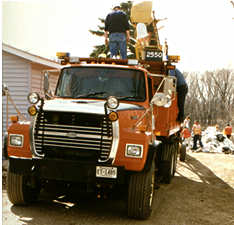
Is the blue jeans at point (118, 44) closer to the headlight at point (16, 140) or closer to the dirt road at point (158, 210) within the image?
the dirt road at point (158, 210)

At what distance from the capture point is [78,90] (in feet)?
19.5

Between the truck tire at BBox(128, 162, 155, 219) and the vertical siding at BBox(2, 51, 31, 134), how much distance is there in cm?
867

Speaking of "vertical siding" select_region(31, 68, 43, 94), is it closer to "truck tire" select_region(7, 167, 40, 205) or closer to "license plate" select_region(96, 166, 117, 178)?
"truck tire" select_region(7, 167, 40, 205)

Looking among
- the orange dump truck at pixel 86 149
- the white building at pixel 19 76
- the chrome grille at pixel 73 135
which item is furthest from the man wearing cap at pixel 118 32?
the white building at pixel 19 76

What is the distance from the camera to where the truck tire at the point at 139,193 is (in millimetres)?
4969

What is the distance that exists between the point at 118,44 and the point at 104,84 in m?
2.95

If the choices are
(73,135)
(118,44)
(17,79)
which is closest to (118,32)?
(118,44)

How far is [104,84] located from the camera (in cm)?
589

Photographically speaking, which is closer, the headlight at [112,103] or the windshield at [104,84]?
the headlight at [112,103]

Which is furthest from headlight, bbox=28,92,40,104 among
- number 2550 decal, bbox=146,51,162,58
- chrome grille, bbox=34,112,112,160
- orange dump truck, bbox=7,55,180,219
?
number 2550 decal, bbox=146,51,162,58

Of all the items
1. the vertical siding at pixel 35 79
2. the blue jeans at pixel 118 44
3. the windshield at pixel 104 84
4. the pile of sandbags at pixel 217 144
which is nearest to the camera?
the windshield at pixel 104 84

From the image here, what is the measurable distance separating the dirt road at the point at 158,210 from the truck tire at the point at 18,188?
0.47 feet

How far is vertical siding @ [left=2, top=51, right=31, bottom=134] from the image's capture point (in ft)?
41.7

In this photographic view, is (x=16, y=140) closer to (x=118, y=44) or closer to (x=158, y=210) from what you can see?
(x=158, y=210)
